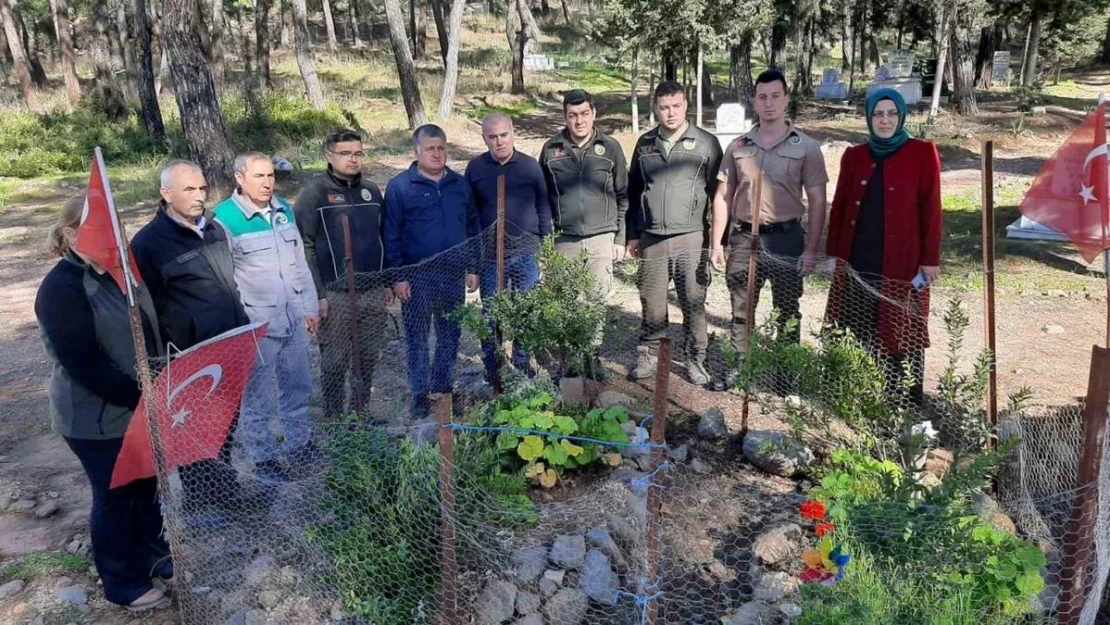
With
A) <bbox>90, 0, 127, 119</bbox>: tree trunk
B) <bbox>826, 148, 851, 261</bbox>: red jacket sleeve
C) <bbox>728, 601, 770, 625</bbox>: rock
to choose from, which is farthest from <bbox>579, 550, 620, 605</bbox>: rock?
<bbox>90, 0, 127, 119</bbox>: tree trunk

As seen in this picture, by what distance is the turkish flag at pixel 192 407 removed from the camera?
125 inches

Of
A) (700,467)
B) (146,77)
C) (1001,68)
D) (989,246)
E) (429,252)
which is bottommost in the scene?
(700,467)

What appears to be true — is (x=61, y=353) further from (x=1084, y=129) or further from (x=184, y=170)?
(x=1084, y=129)

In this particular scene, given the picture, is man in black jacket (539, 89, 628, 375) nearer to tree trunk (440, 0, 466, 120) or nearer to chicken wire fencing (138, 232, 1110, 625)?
chicken wire fencing (138, 232, 1110, 625)

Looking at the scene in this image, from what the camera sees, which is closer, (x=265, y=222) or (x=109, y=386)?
(x=109, y=386)

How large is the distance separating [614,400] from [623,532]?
4.43 feet

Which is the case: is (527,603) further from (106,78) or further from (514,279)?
(106,78)

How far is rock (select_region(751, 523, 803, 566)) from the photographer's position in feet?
10.6

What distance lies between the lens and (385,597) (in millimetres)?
3133

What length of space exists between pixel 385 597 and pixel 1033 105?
20.4 m

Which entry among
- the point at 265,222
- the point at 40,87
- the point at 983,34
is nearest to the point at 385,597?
the point at 265,222

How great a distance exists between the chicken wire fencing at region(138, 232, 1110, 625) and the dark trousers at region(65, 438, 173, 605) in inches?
7.2

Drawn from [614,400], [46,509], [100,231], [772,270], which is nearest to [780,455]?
[614,400]

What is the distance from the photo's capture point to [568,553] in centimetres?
317
